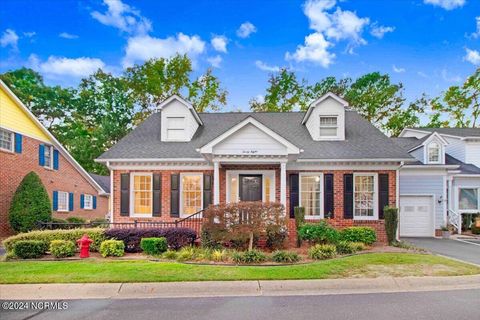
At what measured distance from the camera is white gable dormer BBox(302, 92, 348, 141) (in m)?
15.3

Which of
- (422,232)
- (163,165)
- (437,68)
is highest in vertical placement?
(437,68)

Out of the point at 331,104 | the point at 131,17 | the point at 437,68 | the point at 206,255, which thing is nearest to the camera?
the point at 206,255

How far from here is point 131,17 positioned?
16.6 meters

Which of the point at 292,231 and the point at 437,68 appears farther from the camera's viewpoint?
the point at 437,68

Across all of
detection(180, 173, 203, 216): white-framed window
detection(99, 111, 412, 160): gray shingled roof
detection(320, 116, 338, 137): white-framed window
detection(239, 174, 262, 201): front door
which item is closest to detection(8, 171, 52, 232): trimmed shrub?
detection(99, 111, 412, 160): gray shingled roof

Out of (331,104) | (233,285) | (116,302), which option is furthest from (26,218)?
(331,104)

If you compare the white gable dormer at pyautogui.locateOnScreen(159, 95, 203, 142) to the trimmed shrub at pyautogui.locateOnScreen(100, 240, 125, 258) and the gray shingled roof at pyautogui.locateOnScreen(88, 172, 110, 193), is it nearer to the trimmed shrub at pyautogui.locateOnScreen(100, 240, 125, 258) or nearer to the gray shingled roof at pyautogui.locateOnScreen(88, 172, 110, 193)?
the trimmed shrub at pyautogui.locateOnScreen(100, 240, 125, 258)

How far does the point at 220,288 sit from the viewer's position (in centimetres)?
717

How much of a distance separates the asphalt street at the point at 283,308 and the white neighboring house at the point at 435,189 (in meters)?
11.2

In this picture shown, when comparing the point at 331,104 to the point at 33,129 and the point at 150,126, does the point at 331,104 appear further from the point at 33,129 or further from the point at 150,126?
the point at 33,129

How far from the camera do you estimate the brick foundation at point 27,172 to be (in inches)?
621

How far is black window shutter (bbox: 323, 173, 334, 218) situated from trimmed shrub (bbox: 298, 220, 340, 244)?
2766 millimetres

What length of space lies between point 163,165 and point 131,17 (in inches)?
315

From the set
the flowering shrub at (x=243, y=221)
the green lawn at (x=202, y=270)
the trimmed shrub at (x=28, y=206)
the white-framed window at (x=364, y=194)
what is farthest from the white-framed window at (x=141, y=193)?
the white-framed window at (x=364, y=194)
